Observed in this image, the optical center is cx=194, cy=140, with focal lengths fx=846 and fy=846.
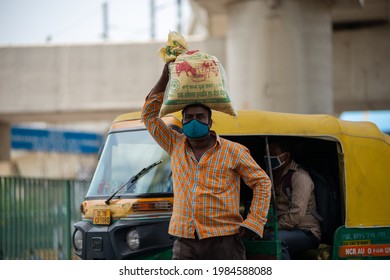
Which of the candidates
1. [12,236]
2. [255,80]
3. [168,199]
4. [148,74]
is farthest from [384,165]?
[148,74]

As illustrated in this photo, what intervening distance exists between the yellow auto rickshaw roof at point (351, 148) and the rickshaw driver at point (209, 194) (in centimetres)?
167

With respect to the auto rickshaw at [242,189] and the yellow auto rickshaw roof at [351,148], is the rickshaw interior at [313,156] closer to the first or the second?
the auto rickshaw at [242,189]

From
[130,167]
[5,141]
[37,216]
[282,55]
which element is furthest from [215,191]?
[5,141]

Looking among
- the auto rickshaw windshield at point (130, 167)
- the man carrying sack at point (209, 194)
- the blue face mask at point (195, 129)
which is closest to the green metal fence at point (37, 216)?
the auto rickshaw windshield at point (130, 167)

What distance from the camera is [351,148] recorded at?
8.38 m

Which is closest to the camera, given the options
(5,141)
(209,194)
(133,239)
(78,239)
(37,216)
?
(209,194)

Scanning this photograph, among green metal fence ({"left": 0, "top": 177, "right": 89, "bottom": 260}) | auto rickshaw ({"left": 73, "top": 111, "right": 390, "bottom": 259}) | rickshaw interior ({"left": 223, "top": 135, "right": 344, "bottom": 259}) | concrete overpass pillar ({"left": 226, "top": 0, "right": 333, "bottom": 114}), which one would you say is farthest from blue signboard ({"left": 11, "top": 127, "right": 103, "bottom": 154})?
auto rickshaw ({"left": 73, "top": 111, "right": 390, "bottom": 259})

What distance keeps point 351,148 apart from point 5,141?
23088mm

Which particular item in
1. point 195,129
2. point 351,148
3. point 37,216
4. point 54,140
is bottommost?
point 54,140

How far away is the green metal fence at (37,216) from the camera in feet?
45.1

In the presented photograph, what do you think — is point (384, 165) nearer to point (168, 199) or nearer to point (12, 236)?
point (168, 199)

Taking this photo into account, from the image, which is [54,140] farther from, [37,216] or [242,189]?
[242,189]

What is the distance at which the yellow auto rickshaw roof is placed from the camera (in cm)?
806

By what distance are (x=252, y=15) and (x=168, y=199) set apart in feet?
43.2
